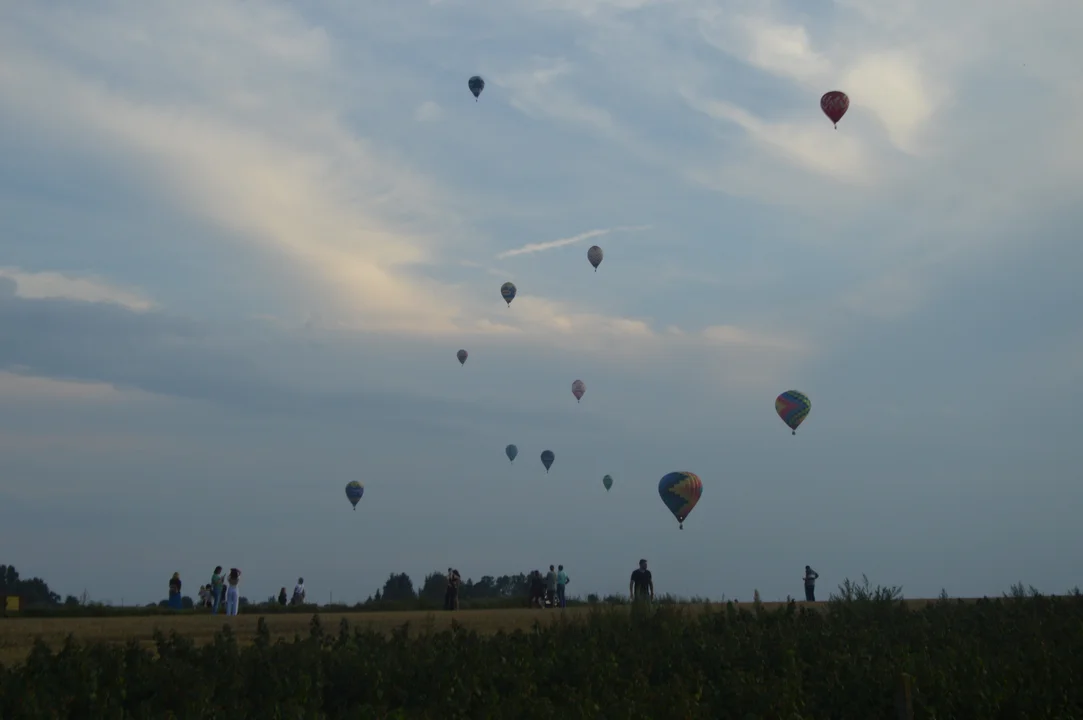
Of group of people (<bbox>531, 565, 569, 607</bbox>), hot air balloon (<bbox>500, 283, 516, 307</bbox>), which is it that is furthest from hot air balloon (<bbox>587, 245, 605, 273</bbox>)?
group of people (<bbox>531, 565, 569, 607</bbox>)

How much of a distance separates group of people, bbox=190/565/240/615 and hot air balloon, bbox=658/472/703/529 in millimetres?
26172

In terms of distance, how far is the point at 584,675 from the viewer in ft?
62.7

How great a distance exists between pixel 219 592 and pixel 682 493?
28.5m

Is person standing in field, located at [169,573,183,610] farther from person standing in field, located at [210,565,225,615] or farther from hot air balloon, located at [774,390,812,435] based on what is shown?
hot air balloon, located at [774,390,812,435]

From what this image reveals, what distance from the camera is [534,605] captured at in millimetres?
45500

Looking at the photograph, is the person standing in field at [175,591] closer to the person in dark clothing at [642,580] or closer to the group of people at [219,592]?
the group of people at [219,592]

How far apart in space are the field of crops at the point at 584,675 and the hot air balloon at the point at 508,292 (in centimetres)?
5799

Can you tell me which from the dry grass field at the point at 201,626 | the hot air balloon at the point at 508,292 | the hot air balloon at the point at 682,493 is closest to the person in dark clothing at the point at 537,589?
the dry grass field at the point at 201,626

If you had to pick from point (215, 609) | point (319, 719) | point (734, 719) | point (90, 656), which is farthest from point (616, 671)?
point (215, 609)

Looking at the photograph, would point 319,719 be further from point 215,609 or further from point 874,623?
point 215,609

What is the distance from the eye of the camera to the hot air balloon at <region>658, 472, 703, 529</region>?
62719 millimetres

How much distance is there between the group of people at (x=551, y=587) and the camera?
4475cm

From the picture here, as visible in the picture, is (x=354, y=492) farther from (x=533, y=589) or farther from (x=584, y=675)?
(x=584, y=675)

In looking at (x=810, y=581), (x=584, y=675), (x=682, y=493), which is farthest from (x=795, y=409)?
(x=584, y=675)
